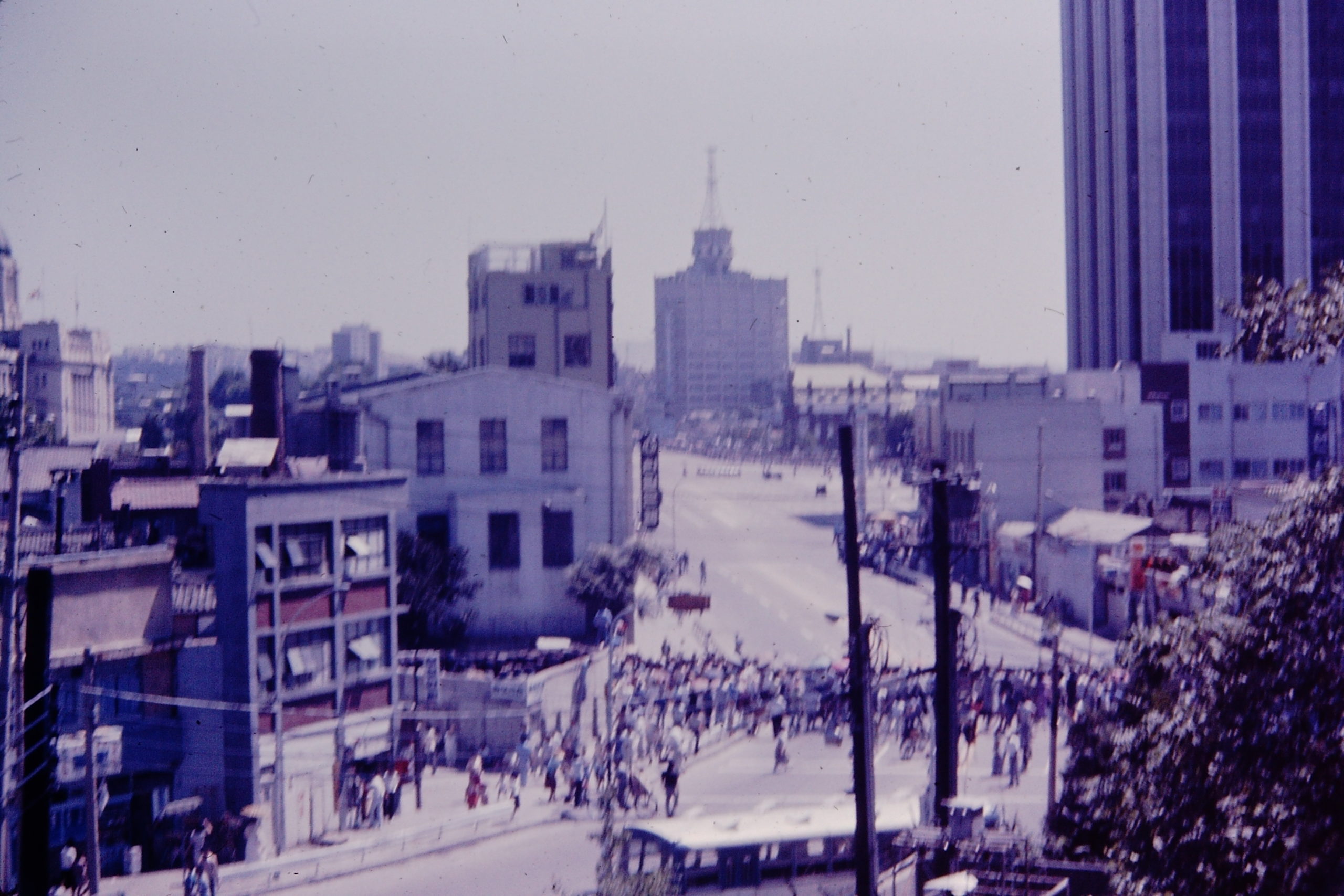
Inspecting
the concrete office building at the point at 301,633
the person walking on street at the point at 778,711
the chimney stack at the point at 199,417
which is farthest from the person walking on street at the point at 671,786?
the chimney stack at the point at 199,417

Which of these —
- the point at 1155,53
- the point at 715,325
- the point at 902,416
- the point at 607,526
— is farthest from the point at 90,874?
the point at 715,325

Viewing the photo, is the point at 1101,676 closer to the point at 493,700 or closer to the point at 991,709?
the point at 991,709

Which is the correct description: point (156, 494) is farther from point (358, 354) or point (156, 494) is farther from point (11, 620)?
point (358, 354)

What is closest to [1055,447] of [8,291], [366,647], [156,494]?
[366,647]

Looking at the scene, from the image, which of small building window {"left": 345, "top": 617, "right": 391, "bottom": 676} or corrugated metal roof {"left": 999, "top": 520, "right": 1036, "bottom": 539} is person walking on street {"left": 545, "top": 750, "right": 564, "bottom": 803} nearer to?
small building window {"left": 345, "top": 617, "right": 391, "bottom": 676}

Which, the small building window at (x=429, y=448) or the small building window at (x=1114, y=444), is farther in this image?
the small building window at (x=1114, y=444)

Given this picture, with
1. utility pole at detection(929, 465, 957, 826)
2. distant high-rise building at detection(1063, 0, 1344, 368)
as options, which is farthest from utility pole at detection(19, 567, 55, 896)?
distant high-rise building at detection(1063, 0, 1344, 368)

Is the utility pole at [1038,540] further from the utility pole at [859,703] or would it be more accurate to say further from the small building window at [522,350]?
the small building window at [522,350]
